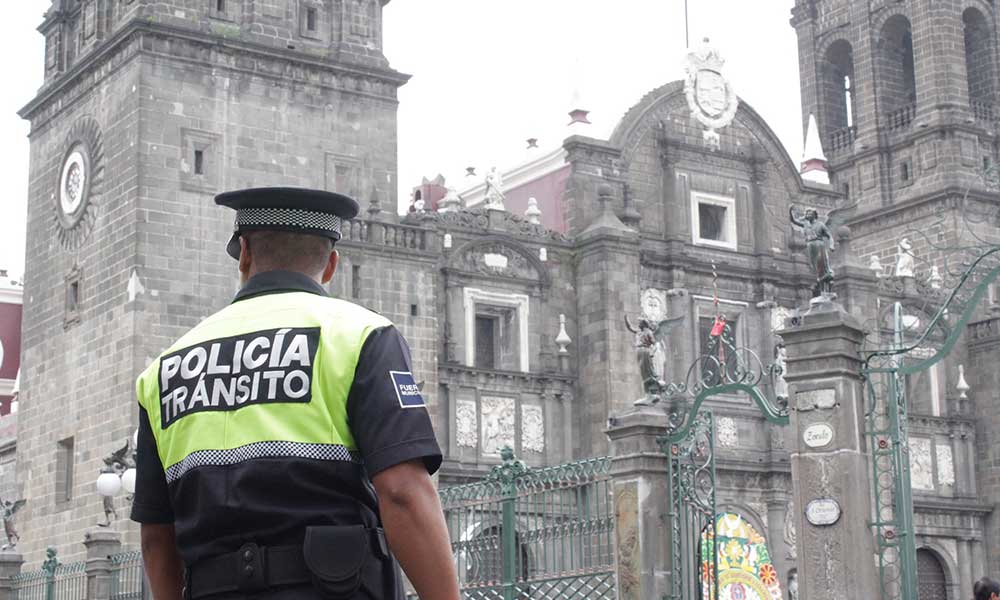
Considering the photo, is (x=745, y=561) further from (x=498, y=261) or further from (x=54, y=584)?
(x=54, y=584)

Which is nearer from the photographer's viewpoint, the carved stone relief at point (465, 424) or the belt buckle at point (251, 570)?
the belt buckle at point (251, 570)

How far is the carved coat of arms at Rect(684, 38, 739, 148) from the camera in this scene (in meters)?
33.0

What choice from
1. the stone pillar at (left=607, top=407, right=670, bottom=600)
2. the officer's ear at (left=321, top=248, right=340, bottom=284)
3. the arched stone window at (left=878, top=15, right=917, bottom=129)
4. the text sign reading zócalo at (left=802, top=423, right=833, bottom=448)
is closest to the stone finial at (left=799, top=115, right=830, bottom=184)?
the arched stone window at (left=878, top=15, right=917, bottom=129)

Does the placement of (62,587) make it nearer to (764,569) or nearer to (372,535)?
(764,569)

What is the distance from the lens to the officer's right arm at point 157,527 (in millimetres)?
4258

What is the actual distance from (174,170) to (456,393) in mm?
6351

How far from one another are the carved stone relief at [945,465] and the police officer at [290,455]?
3218cm

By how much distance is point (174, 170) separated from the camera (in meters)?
27.0

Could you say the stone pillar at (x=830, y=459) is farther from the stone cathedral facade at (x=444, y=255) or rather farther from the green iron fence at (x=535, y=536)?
the stone cathedral facade at (x=444, y=255)

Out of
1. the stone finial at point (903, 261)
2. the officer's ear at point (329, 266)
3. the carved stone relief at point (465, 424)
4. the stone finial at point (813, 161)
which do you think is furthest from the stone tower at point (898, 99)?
the officer's ear at point (329, 266)

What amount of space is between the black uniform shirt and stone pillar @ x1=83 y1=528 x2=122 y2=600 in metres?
18.0

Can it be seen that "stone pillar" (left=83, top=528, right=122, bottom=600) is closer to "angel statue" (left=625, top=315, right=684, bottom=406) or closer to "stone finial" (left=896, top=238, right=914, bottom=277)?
"angel statue" (left=625, top=315, right=684, bottom=406)

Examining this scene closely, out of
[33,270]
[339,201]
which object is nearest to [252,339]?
[339,201]

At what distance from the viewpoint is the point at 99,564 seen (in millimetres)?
21297
